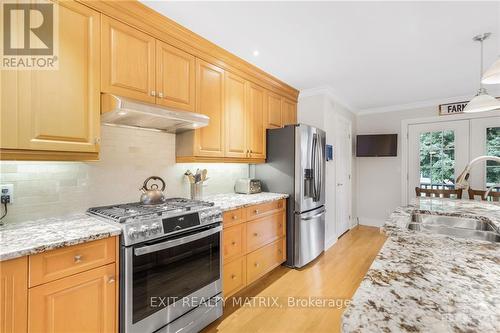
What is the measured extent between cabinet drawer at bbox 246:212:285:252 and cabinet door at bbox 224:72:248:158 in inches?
30.4

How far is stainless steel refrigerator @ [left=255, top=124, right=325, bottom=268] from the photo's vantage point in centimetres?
288

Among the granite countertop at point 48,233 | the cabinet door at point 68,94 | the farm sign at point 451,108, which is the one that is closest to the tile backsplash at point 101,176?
the granite countertop at point 48,233

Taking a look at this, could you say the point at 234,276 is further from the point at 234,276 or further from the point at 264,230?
the point at 264,230

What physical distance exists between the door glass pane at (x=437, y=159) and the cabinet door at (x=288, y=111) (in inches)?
100

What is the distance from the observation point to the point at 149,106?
1735mm

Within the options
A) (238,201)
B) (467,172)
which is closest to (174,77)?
(238,201)

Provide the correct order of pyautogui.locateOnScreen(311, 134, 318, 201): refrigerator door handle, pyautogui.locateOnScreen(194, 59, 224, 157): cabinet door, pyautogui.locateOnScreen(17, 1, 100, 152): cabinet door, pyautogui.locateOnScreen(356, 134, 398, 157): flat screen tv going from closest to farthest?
pyautogui.locateOnScreen(17, 1, 100, 152): cabinet door, pyautogui.locateOnScreen(194, 59, 224, 157): cabinet door, pyautogui.locateOnScreen(311, 134, 318, 201): refrigerator door handle, pyautogui.locateOnScreen(356, 134, 398, 157): flat screen tv

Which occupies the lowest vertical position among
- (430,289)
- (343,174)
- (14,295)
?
(14,295)

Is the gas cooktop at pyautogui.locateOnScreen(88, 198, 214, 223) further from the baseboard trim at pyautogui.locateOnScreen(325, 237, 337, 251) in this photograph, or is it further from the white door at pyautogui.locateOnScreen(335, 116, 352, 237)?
the white door at pyautogui.locateOnScreen(335, 116, 352, 237)

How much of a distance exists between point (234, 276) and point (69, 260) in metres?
1.38

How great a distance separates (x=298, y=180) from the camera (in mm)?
2867

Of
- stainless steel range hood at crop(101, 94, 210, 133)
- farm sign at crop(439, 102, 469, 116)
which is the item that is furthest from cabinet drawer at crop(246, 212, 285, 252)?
farm sign at crop(439, 102, 469, 116)

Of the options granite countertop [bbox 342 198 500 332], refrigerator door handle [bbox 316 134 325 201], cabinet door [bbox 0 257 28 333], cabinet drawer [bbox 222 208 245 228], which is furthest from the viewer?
refrigerator door handle [bbox 316 134 325 201]

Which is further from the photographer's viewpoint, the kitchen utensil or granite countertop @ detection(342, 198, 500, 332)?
the kitchen utensil
